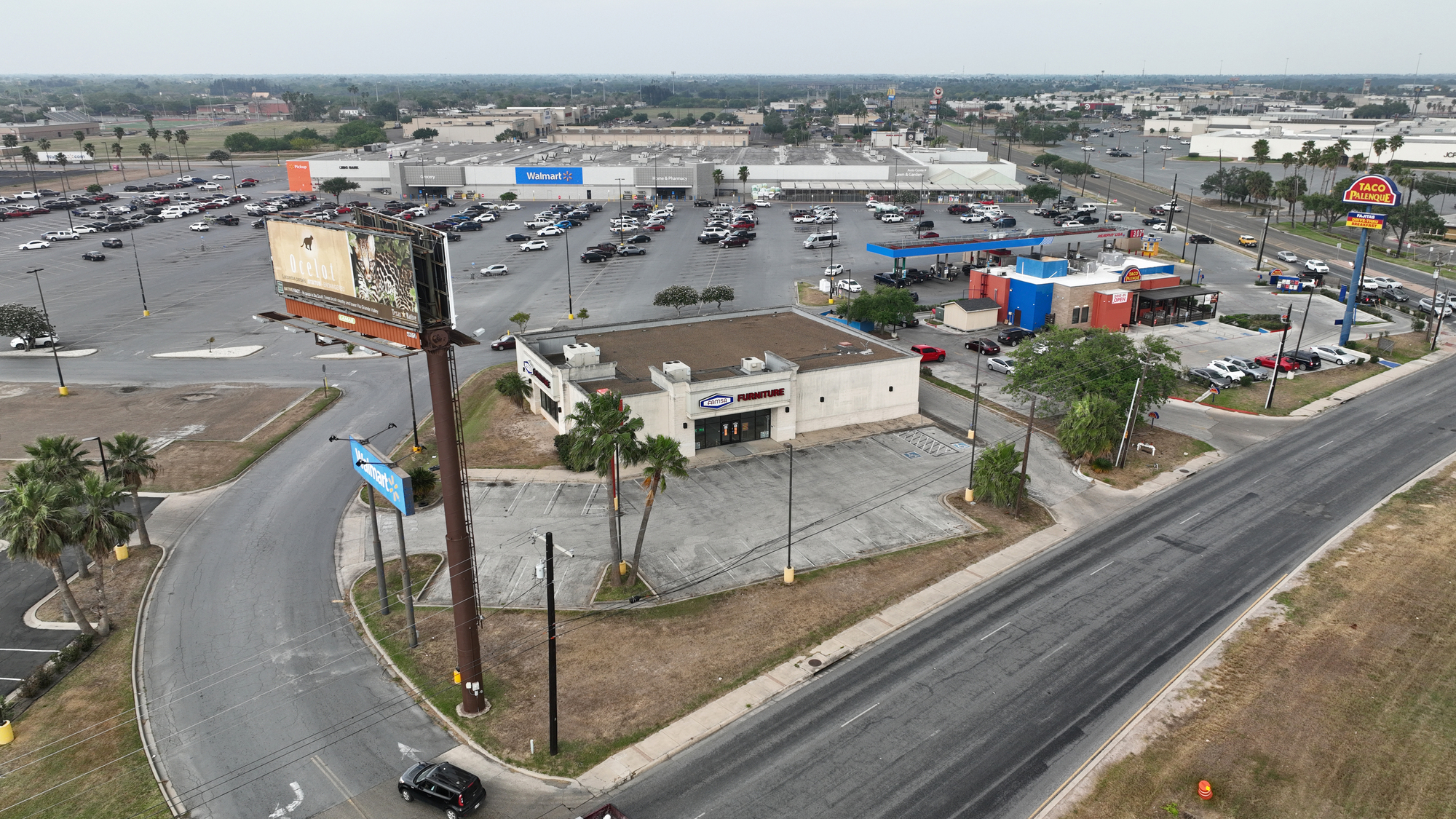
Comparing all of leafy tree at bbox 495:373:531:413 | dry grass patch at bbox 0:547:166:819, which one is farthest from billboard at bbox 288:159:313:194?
dry grass patch at bbox 0:547:166:819

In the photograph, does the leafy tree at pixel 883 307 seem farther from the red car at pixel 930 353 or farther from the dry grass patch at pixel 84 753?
the dry grass patch at pixel 84 753

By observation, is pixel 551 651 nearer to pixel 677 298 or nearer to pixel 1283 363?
pixel 677 298

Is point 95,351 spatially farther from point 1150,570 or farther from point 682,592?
point 1150,570

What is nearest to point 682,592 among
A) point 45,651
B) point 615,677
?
point 615,677

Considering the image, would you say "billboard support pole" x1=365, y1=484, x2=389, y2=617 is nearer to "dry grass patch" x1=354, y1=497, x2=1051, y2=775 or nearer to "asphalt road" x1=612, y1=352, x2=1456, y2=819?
"dry grass patch" x1=354, y1=497, x2=1051, y2=775

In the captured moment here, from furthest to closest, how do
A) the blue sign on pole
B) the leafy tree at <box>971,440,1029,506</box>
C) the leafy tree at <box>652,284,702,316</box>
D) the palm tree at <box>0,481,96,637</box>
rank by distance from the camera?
the leafy tree at <box>652,284,702,316</box> < the leafy tree at <box>971,440,1029,506</box> < the palm tree at <box>0,481,96,637</box> < the blue sign on pole
